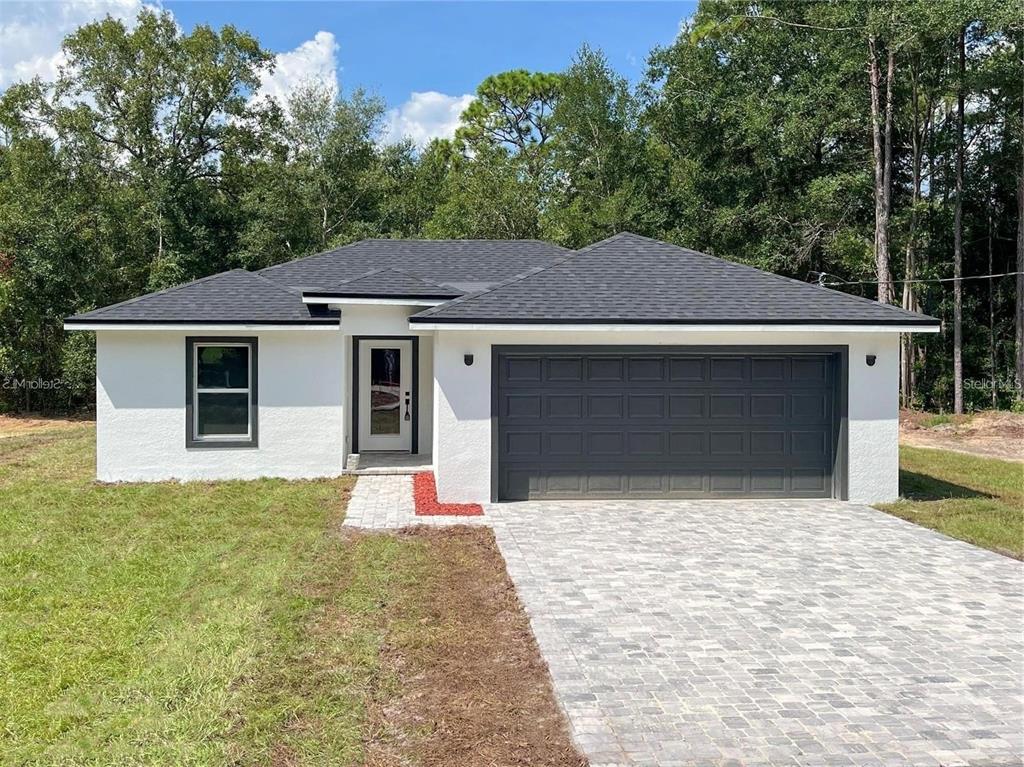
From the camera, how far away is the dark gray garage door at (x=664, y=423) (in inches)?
432

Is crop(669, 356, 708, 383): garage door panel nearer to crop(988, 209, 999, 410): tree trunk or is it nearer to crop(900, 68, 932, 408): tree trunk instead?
crop(900, 68, 932, 408): tree trunk

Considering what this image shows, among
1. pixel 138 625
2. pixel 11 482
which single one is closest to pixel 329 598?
pixel 138 625

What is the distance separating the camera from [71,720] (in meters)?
4.26

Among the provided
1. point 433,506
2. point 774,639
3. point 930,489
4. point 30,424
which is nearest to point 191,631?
point 774,639

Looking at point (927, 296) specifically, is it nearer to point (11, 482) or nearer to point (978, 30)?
point (978, 30)

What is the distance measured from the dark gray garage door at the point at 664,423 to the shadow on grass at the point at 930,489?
5.11 feet

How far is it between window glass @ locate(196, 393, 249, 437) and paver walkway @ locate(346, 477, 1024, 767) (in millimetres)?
5590

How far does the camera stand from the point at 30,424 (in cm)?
2247

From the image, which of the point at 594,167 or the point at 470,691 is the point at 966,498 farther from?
the point at 594,167

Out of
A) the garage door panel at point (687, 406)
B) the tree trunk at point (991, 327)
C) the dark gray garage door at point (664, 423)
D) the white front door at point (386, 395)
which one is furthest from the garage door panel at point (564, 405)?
the tree trunk at point (991, 327)

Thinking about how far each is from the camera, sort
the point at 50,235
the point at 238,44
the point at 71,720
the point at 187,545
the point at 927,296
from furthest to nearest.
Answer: the point at 238,44 → the point at 927,296 → the point at 50,235 → the point at 187,545 → the point at 71,720

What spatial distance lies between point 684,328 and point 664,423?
4.74ft

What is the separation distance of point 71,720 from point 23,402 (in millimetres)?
24781

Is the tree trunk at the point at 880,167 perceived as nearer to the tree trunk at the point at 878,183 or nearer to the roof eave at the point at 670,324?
the tree trunk at the point at 878,183
